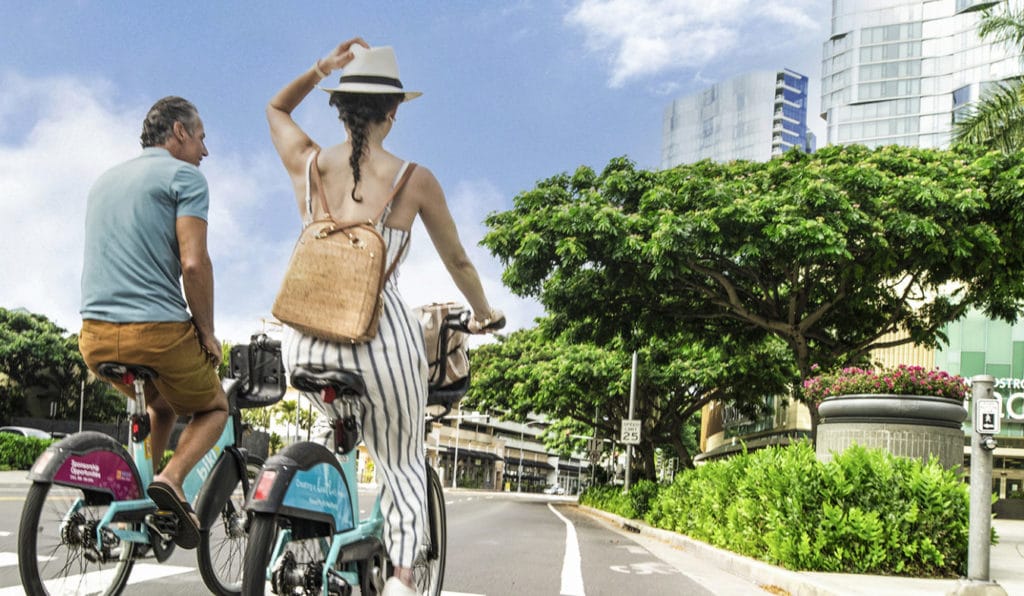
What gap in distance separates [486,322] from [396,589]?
98 centimetres

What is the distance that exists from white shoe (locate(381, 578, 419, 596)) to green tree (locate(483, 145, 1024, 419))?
43.5ft

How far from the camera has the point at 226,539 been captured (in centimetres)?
423

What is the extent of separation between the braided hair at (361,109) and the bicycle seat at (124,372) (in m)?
1.09

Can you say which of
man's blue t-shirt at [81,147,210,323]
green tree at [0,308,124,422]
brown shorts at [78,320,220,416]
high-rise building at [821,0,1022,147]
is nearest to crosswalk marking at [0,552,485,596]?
brown shorts at [78,320,220,416]

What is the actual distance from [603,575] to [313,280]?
561cm

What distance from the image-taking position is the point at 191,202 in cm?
363

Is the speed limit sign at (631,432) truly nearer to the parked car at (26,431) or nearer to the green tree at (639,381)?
the green tree at (639,381)

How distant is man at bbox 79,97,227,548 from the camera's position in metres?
3.50

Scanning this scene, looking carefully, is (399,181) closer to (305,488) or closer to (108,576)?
(305,488)

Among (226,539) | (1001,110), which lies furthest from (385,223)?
(1001,110)

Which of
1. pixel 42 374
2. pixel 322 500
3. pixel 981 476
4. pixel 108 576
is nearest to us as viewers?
pixel 322 500

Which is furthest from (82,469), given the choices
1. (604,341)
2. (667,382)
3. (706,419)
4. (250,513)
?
(706,419)

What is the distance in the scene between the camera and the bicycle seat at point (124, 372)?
354cm

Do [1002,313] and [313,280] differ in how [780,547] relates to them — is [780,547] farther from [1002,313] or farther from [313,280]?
[1002,313]
